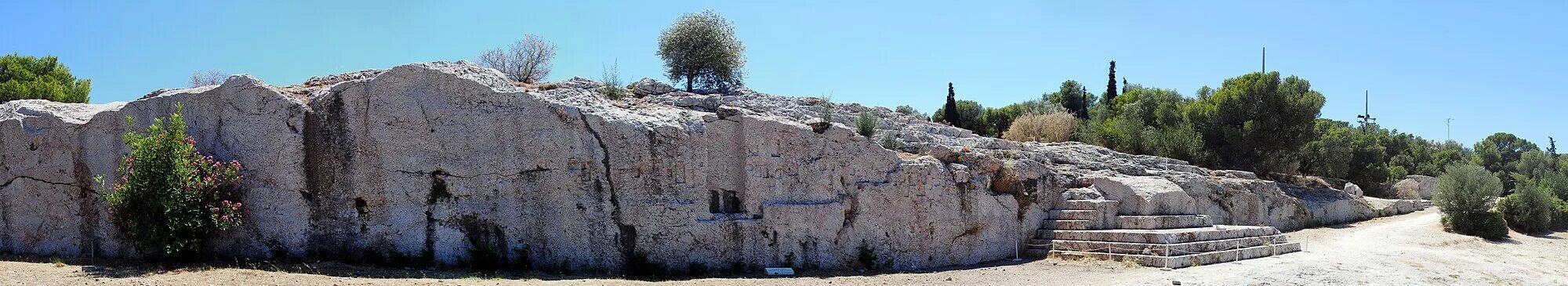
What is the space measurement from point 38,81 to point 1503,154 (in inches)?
2417

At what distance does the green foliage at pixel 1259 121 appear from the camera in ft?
92.8

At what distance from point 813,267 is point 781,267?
65 cm

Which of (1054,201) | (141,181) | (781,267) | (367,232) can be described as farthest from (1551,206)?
(141,181)

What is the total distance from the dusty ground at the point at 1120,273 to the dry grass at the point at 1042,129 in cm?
730

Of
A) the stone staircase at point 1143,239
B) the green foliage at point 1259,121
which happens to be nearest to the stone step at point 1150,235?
the stone staircase at point 1143,239

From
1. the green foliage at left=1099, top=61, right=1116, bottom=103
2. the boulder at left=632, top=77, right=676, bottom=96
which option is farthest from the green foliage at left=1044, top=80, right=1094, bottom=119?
the boulder at left=632, top=77, right=676, bottom=96

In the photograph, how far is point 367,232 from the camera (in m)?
12.8

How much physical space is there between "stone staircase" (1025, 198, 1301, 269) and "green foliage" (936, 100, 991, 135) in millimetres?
14046

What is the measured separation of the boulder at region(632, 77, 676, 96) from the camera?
15.7 m

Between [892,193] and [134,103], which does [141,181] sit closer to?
[134,103]

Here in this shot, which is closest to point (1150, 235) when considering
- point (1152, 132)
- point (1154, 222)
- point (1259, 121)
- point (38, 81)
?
point (1154, 222)

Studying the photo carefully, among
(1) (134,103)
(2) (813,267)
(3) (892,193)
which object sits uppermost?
(1) (134,103)

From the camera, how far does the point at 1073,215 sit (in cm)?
1578

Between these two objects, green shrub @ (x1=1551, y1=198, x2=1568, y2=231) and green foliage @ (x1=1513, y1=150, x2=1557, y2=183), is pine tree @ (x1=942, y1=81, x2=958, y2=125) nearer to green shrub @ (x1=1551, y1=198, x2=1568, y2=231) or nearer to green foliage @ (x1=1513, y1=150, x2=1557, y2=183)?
green shrub @ (x1=1551, y1=198, x2=1568, y2=231)
